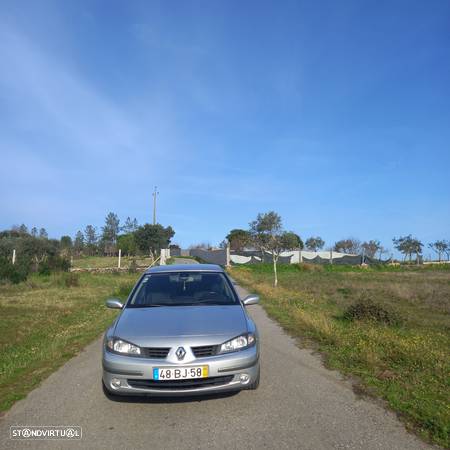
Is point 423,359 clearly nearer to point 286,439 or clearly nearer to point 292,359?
point 292,359

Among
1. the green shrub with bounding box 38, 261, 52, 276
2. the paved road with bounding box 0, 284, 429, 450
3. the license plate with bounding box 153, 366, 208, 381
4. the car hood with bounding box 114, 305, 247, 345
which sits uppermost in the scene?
the green shrub with bounding box 38, 261, 52, 276

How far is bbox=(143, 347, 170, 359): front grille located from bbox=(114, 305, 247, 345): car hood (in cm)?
6

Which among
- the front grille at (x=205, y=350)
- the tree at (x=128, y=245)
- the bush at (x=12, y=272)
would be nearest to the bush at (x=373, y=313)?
the front grille at (x=205, y=350)

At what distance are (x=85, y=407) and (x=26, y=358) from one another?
2.95 metres

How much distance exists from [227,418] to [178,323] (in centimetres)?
110

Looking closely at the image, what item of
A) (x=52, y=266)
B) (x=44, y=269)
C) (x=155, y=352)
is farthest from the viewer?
A: (x=52, y=266)

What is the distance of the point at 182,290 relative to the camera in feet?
18.1

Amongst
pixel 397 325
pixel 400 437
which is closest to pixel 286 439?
pixel 400 437

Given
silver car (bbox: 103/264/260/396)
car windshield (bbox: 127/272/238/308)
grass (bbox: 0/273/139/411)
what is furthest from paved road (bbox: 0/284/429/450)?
car windshield (bbox: 127/272/238/308)

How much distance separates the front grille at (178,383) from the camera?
3.88m

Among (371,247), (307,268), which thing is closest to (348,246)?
(371,247)

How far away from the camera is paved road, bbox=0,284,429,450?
3.39m

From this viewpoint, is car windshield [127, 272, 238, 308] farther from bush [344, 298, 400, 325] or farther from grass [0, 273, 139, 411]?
bush [344, 298, 400, 325]

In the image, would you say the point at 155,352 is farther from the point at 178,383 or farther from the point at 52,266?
the point at 52,266
